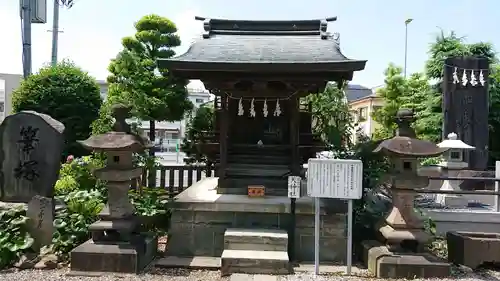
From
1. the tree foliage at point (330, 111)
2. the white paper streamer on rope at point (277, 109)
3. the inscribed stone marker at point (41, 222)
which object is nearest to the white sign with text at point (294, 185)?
the white paper streamer on rope at point (277, 109)

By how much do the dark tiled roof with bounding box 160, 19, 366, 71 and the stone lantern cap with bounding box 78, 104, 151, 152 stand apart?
1.33 m

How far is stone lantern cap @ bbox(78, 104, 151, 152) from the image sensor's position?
618cm

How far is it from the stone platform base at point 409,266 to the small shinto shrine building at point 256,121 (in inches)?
41.7

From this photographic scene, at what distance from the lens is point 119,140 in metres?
6.29

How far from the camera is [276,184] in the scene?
331 inches

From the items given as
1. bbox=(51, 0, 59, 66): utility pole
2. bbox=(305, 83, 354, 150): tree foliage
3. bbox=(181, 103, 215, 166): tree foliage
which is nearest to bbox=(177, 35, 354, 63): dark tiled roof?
bbox=(305, 83, 354, 150): tree foliage

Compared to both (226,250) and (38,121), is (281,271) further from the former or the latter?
(38,121)

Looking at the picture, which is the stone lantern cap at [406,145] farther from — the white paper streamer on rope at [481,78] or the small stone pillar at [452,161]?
the white paper streamer on rope at [481,78]

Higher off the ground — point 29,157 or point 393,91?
point 393,91

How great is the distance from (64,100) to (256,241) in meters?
12.4

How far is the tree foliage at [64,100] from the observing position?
52.5 feet

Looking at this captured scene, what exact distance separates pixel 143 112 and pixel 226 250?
9657mm

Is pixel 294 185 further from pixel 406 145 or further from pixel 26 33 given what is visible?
pixel 26 33

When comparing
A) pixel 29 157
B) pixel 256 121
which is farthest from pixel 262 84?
pixel 29 157
